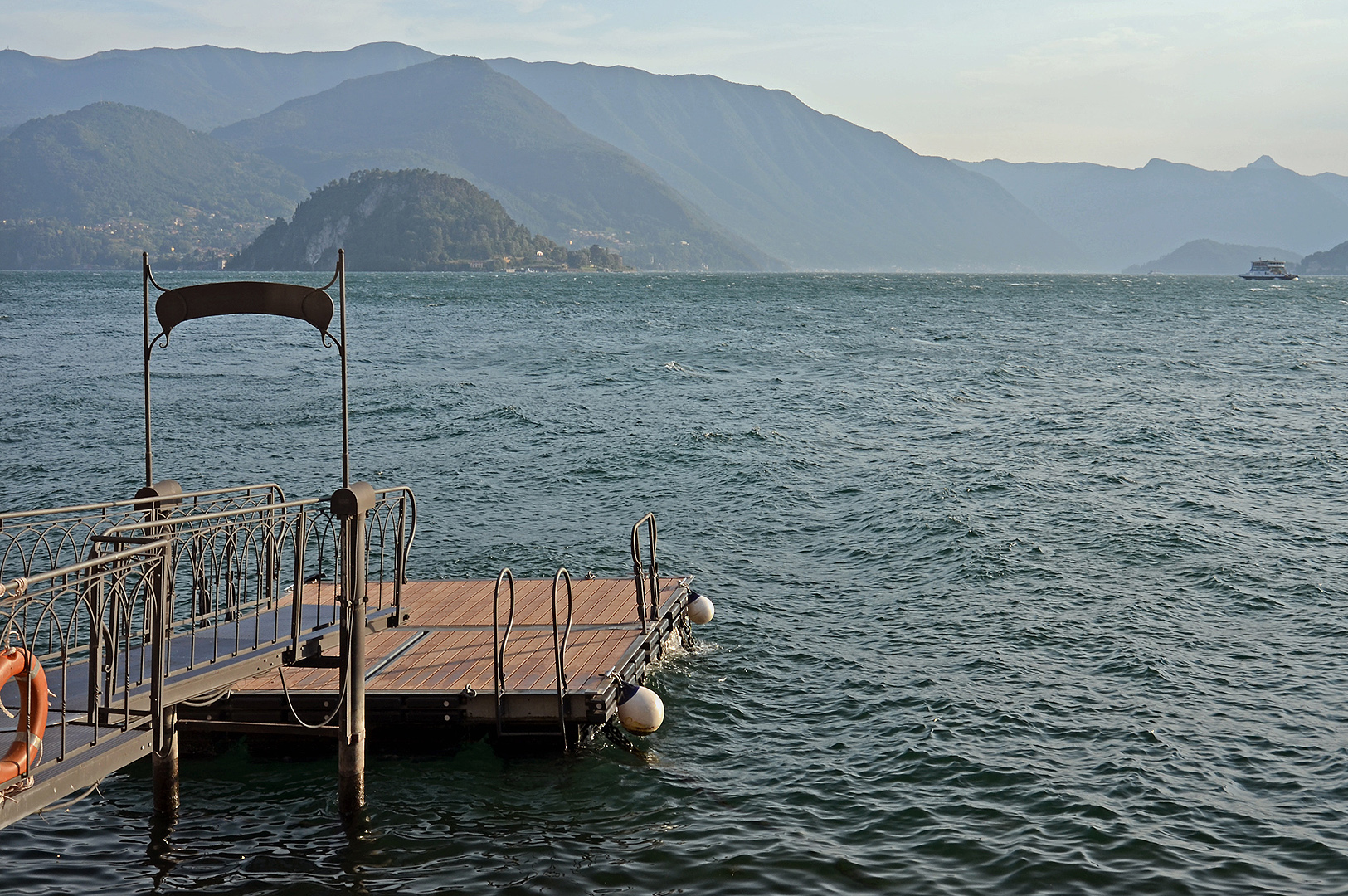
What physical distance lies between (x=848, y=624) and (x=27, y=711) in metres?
10.8

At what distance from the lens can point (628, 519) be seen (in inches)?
867

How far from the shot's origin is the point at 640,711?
430 inches

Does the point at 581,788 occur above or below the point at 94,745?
below

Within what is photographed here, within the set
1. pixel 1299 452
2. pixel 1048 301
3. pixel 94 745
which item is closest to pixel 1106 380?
pixel 1299 452

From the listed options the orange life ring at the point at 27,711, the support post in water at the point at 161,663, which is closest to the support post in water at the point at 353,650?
the support post in water at the point at 161,663

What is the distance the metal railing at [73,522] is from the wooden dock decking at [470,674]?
75.6 inches

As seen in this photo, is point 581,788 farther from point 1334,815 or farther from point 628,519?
point 628,519

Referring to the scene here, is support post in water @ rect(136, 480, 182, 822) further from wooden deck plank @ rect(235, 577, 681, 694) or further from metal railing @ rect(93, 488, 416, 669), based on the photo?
wooden deck plank @ rect(235, 577, 681, 694)

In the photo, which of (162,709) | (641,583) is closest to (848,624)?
(641,583)

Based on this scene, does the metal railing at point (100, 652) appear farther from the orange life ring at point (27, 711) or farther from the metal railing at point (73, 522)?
the metal railing at point (73, 522)

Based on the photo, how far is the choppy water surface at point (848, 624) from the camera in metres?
9.04

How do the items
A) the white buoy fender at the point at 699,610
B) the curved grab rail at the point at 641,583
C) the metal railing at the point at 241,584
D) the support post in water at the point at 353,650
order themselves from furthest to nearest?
the white buoy fender at the point at 699,610
the curved grab rail at the point at 641,583
the support post in water at the point at 353,650
the metal railing at the point at 241,584

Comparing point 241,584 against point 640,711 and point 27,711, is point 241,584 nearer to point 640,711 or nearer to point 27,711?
point 27,711

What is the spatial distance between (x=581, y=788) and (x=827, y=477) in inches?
657
